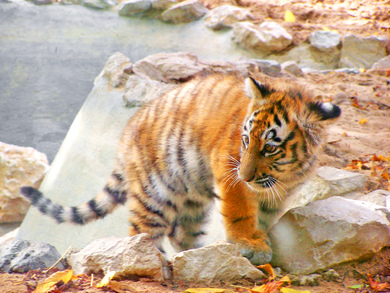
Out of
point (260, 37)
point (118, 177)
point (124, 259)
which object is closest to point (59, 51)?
point (260, 37)

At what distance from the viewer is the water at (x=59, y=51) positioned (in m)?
7.03

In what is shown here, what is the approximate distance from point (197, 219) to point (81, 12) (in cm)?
690

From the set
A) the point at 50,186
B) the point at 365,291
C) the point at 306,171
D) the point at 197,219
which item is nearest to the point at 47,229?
the point at 50,186

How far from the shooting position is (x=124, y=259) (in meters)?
1.84

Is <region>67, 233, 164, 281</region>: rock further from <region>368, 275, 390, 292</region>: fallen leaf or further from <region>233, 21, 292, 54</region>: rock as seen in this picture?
<region>233, 21, 292, 54</region>: rock

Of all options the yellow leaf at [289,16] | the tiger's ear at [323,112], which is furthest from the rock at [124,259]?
the yellow leaf at [289,16]

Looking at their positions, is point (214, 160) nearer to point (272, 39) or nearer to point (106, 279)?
point (106, 279)

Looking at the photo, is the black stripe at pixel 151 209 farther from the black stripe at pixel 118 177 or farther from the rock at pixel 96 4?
the rock at pixel 96 4

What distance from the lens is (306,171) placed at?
214 centimetres

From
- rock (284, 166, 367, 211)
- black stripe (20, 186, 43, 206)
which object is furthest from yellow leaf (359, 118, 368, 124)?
black stripe (20, 186, 43, 206)

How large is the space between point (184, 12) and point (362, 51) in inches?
149

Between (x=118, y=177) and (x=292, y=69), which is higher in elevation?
(x=118, y=177)

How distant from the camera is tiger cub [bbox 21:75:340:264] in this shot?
1948 millimetres

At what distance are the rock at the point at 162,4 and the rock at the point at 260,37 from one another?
163 centimetres
